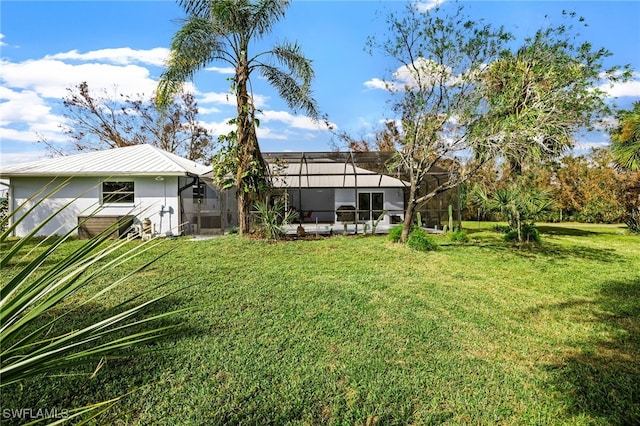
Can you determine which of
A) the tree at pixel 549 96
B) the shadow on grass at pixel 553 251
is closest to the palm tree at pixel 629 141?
the shadow on grass at pixel 553 251

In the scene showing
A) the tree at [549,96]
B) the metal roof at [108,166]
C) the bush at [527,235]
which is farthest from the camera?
the metal roof at [108,166]

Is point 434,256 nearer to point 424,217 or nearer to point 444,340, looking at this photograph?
point 444,340

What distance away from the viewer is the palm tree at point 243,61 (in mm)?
11969

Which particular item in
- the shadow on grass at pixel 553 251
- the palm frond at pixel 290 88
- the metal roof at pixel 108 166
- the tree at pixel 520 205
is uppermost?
the palm frond at pixel 290 88

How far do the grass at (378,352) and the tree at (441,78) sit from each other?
4.08m

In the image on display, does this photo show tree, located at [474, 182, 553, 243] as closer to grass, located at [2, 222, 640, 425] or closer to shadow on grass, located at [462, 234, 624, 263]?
shadow on grass, located at [462, 234, 624, 263]

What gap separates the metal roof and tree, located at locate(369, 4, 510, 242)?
9344 mm

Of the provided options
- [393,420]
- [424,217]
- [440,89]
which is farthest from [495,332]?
[424,217]

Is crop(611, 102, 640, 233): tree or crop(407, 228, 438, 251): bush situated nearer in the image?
crop(407, 228, 438, 251): bush

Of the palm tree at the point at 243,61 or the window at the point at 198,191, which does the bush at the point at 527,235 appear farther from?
the window at the point at 198,191

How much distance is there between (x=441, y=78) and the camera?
36.3ft

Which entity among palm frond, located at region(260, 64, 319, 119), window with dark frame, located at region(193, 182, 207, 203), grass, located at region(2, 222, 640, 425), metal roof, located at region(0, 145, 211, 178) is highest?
palm frond, located at region(260, 64, 319, 119)

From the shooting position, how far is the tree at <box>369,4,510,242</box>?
10703 millimetres

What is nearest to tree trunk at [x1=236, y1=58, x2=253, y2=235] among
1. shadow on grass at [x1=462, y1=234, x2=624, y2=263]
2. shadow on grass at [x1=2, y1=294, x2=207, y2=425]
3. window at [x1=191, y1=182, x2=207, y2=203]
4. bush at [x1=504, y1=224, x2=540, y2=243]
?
window at [x1=191, y1=182, x2=207, y2=203]
